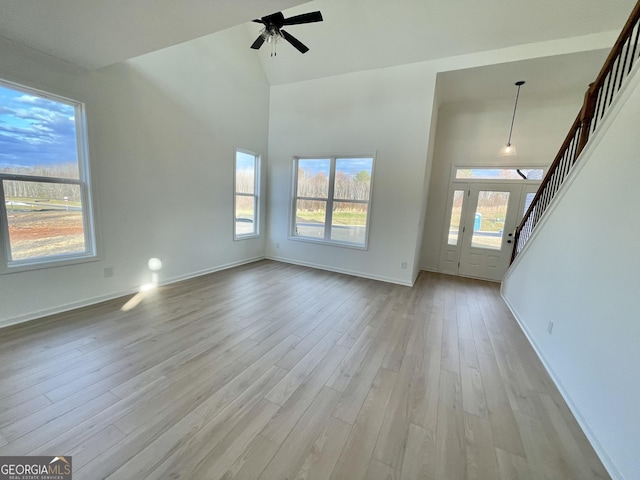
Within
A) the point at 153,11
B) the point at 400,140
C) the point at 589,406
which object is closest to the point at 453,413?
the point at 589,406

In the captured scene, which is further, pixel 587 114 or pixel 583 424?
pixel 587 114

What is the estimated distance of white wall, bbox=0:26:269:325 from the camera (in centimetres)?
277

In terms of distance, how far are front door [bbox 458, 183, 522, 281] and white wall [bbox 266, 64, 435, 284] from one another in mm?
1622

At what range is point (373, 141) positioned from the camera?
185 inches

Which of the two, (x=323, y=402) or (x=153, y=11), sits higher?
(x=153, y=11)

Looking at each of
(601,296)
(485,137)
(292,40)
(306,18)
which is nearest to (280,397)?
(601,296)

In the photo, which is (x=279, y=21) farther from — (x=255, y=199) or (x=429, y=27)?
(x=255, y=199)

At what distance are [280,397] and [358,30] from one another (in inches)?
195

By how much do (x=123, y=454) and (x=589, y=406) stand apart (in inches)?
112

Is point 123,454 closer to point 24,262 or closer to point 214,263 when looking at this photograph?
point 24,262

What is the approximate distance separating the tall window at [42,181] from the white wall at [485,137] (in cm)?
594

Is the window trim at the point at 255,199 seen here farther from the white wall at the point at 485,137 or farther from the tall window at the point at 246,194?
the white wall at the point at 485,137

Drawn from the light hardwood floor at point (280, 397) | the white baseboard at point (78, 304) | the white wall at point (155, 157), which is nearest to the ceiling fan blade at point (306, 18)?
the white wall at point (155, 157)

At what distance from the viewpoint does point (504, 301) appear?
13.5 feet
